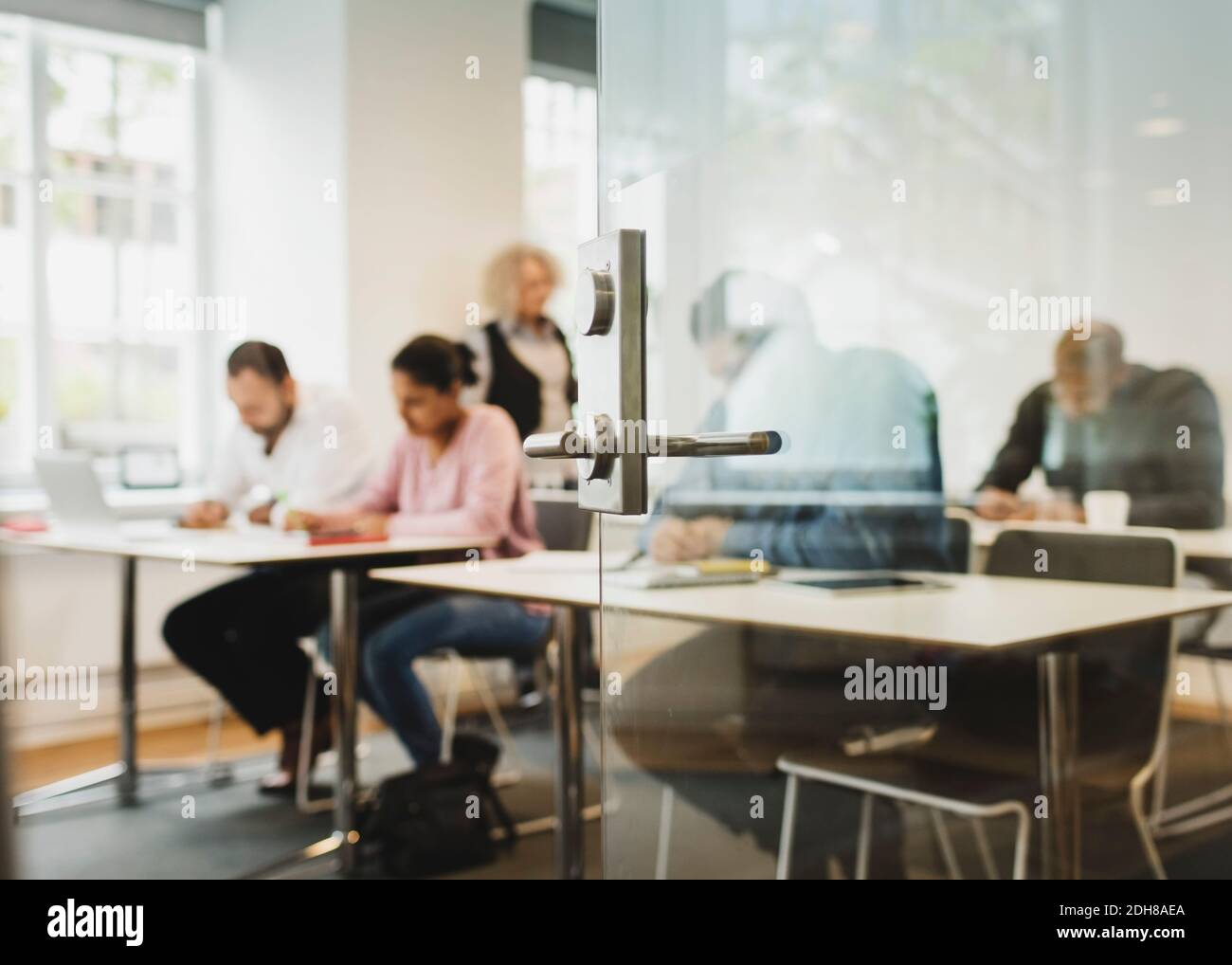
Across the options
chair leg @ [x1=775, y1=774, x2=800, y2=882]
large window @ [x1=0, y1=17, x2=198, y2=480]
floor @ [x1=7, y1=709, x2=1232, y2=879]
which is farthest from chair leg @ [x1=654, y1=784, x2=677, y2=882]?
large window @ [x1=0, y1=17, x2=198, y2=480]

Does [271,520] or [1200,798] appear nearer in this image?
[1200,798]

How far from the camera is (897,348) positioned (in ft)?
5.16

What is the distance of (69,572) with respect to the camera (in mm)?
4082

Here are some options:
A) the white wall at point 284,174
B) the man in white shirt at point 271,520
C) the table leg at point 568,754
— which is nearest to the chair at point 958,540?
the table leg at point 568,754

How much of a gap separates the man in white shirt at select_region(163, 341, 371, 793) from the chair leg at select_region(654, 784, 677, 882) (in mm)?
1736

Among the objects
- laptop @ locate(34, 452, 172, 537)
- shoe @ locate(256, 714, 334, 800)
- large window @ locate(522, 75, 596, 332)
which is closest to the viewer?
laptop @ locate(34, 452, 172, 537)

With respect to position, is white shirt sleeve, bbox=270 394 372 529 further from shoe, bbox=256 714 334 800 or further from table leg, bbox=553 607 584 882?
table leg, bbox=553 607 584 882

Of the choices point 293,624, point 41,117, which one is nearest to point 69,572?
point 293,624

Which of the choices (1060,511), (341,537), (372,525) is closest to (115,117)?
(372,525)

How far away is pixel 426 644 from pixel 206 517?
0.86 metres

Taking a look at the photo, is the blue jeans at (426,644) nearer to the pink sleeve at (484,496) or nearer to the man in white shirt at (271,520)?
the pink sleeve at (484,496)

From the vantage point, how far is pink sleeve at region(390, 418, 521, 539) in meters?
3.09

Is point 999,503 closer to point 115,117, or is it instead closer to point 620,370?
point 620,370
